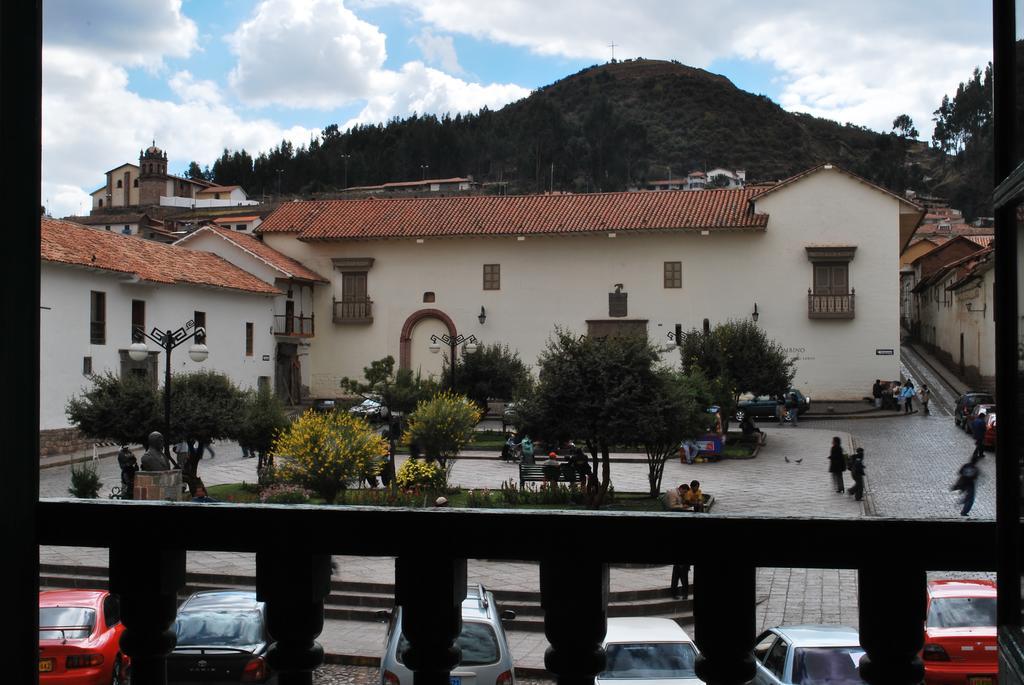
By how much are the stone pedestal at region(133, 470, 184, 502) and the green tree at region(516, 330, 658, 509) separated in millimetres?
4923

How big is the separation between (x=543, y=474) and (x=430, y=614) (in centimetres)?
1329

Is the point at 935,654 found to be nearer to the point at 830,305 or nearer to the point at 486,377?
the point at 486,377

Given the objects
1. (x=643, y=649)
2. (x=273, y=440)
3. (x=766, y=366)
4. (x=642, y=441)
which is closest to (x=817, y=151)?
(x=643, y=649)

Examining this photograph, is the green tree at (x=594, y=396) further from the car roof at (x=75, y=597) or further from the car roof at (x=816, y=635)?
the car roof at (x=816, y=635)

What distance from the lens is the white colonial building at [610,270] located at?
97.0 feet

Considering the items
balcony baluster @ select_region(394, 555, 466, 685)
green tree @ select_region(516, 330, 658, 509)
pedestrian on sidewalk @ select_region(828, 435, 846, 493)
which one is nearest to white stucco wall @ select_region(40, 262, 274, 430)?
green tree @ select_region(516, 330, 658, 509)

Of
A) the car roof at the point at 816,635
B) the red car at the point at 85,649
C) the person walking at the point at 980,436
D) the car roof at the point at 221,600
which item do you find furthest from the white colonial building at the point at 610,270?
the car roof at the point at 816,635

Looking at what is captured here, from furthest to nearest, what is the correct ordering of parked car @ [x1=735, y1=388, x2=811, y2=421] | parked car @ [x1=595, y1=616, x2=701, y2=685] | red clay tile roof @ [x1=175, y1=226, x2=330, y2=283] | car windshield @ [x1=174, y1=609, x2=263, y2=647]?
1. red clay tile roof @ [x1=175, y1=226, x2=330, y2=283]
2. parked car @ [x1=735, y1=388, x2=811, y2=421]
3. car windshield @ [x1=174, y1=609, x2=263, y2=647]
4. parked car @ [x1=595, y1=616, x2=701, y2=685]

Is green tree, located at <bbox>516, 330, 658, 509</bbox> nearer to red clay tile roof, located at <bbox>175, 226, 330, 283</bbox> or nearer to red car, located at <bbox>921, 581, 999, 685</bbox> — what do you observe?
red car, located at <bbox>921, 581, 999, 685</bbox>

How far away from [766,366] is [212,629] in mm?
19588

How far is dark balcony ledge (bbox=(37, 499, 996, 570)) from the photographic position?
1128mm

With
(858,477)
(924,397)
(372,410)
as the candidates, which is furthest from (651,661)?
(372,410)

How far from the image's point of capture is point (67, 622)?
4.12 meters
